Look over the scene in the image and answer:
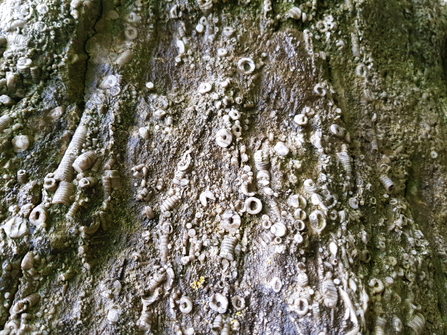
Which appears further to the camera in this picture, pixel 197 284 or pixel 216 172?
pixel 216 172

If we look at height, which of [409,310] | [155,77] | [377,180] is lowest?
[409,310]

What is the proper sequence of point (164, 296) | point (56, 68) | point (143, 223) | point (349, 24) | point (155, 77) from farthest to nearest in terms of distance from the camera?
point (349, 24)
point (155, 77)
point (56, 68)
point (143, 223)
point (164, 296)

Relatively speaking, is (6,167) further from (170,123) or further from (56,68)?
(170,123)

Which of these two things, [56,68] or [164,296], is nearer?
[164,296]

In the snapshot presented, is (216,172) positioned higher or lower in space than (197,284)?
higher

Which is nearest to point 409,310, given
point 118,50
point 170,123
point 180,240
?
point 180,240

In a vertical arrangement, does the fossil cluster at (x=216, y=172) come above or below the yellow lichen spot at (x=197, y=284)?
above

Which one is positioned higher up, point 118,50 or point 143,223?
point 118,50

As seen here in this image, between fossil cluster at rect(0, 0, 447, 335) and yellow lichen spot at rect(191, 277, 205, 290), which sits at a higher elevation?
fossil cluster at rect(0, 0, 447, 335)
